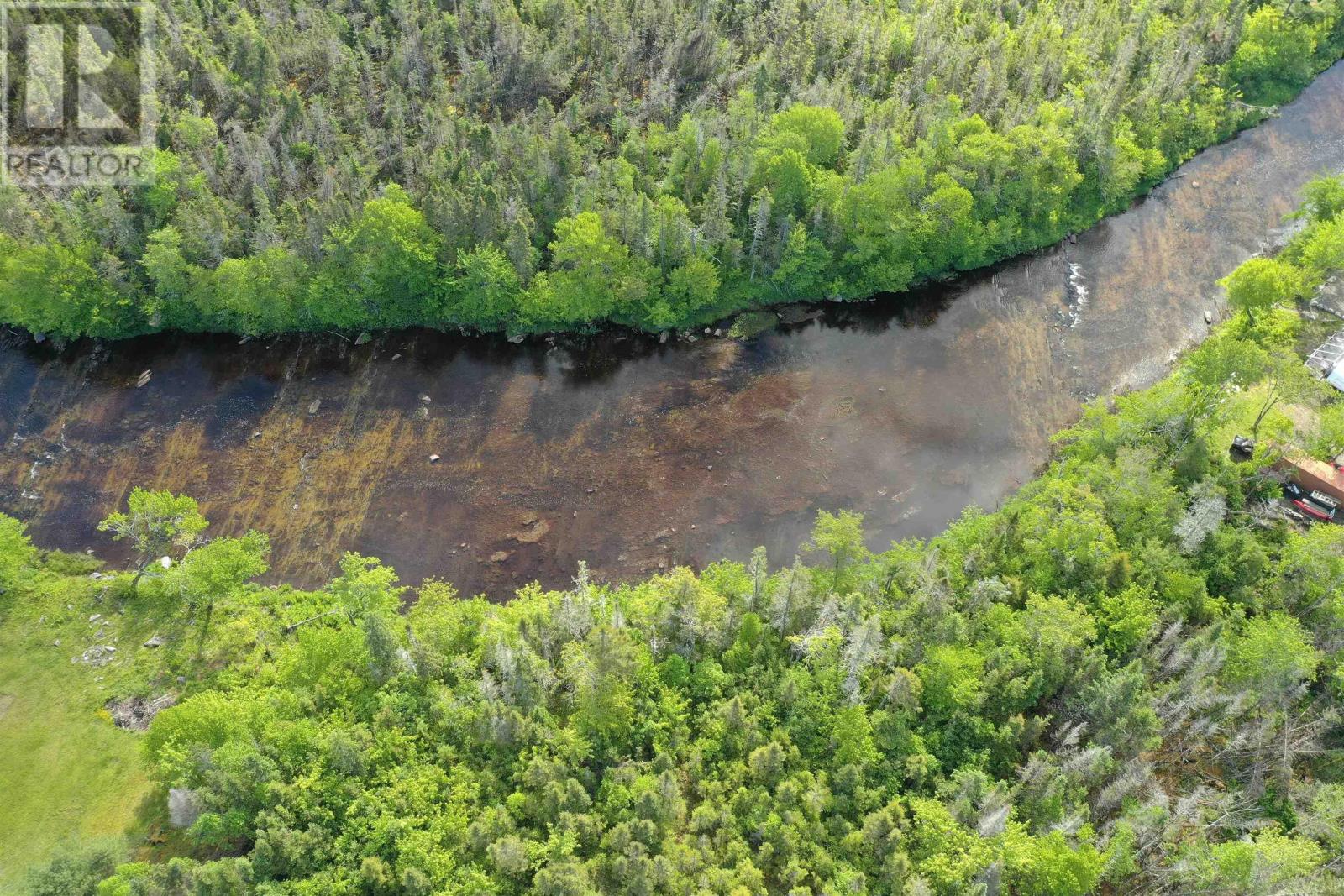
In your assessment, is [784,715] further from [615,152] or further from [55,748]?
[615,152]

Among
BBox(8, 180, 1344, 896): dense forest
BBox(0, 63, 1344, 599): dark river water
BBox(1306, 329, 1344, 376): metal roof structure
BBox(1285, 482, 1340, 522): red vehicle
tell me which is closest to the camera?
BBox(8, 180, 1344, 896): dense forest

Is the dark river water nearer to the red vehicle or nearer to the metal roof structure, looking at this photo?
the metal roof structure

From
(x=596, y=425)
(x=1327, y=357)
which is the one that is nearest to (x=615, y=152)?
(x=596, y=425)

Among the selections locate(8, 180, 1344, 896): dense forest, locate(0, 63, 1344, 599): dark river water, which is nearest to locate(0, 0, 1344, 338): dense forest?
locate(0, 63, 1344, 599): dark river water

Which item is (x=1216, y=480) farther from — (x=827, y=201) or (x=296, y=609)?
(x=296, y=609)

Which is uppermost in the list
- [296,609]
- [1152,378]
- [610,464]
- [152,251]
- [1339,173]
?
[1339,173]

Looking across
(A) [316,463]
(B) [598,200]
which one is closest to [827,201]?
(B) [598,200]

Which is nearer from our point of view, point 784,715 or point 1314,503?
point 784,715
